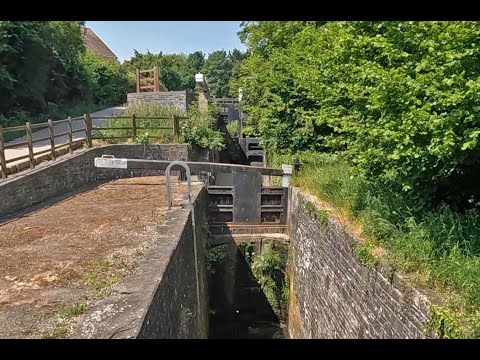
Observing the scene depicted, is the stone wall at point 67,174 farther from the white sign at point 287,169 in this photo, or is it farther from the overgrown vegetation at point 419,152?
the overgrown vegetation at point 419,152

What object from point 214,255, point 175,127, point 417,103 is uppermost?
point 417,103

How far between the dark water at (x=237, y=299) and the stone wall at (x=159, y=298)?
6.30 feet

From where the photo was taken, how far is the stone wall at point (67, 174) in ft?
24.9

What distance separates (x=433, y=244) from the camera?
13.2 ft

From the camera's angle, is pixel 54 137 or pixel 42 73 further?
pixel 42 73

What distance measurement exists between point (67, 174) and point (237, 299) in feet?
16.9

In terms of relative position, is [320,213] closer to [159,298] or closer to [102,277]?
[159,298]

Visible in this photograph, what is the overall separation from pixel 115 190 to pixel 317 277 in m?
5.68

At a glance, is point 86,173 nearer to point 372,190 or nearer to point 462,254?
point 372,190

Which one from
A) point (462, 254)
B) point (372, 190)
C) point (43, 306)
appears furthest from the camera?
point (372, 190)

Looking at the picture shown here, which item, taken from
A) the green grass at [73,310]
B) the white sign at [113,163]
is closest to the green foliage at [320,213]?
the green grass at [73,310]

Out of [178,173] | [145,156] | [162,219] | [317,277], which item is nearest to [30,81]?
[145,156]

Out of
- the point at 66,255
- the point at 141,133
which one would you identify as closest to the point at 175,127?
the point at 141,133

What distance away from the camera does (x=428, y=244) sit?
158 inches
